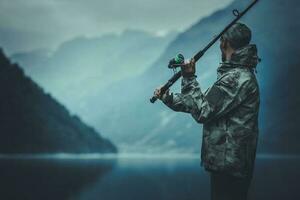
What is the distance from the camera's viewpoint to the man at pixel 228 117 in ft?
11.8

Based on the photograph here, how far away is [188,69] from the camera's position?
148 inches

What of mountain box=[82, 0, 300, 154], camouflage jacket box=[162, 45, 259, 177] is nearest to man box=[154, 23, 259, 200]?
camouflage jacket box=[162, 45, 259, 177]

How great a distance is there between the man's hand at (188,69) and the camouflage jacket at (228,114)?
0.05 meters

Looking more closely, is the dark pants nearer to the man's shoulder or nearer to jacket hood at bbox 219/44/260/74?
the man's shoulder

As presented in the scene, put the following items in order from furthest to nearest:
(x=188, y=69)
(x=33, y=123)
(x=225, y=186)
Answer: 1. (x=33, y=123)
2. (x=188, y=69)
3. (x=225, y=186)

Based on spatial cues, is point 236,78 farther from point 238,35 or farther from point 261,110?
point 261,110

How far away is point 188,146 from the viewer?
154 metres

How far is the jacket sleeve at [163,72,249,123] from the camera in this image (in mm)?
3617

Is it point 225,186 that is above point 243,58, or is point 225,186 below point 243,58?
below

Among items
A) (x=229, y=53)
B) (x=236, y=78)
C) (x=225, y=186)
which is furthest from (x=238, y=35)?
(x=225, y=186)

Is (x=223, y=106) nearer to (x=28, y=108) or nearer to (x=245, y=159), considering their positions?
(x=245, y=159)

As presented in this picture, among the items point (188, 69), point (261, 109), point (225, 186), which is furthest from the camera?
point (261, 109)

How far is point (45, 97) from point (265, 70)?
358 feet

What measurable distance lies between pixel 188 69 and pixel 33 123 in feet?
221
